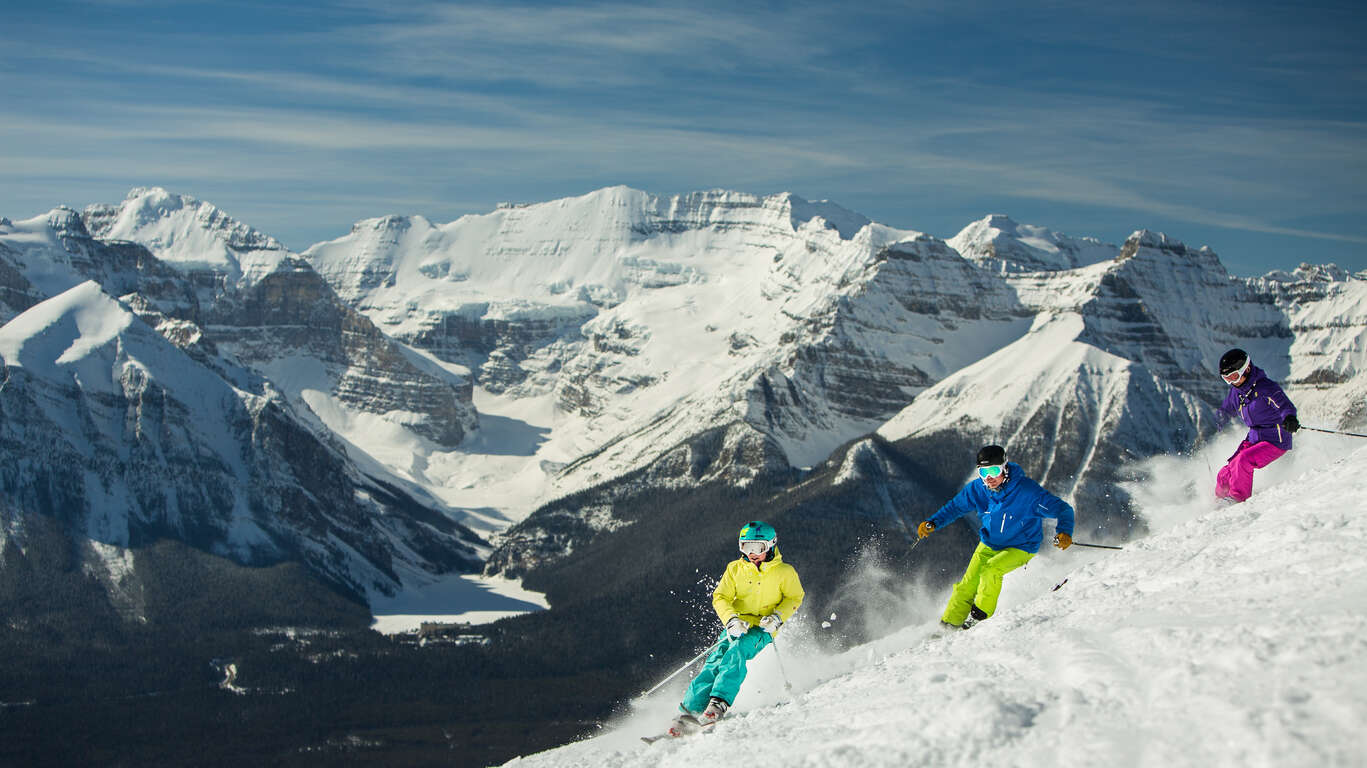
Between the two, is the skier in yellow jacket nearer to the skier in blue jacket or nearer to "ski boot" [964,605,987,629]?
the skier in blue jacket

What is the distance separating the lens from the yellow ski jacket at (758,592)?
91.5ft

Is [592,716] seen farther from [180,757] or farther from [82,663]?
[82,663]

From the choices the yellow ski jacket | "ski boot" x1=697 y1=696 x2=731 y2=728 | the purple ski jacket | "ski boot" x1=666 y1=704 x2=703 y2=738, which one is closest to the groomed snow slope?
"ski boot" x1=697 y1=696 x2=731 y2=728

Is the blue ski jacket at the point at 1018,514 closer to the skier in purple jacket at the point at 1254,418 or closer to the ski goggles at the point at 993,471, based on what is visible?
the ski goggles at the point at 993,471

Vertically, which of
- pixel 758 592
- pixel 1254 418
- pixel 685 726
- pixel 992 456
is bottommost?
pixel 685 726

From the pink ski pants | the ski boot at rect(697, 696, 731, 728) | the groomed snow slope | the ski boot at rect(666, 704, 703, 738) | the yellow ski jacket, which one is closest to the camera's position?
the groomed snow slope

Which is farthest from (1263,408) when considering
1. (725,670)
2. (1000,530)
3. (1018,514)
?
(725,670)

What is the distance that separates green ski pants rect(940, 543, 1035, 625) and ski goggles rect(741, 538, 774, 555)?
486 cm

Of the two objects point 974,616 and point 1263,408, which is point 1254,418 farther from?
point 974,616

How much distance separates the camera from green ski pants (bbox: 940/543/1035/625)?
97.4 feet

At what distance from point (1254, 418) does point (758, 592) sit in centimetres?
1685

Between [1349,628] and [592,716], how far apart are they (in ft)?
490

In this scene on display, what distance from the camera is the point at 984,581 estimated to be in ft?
97.8

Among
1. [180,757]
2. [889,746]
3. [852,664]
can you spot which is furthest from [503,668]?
[889,746]
